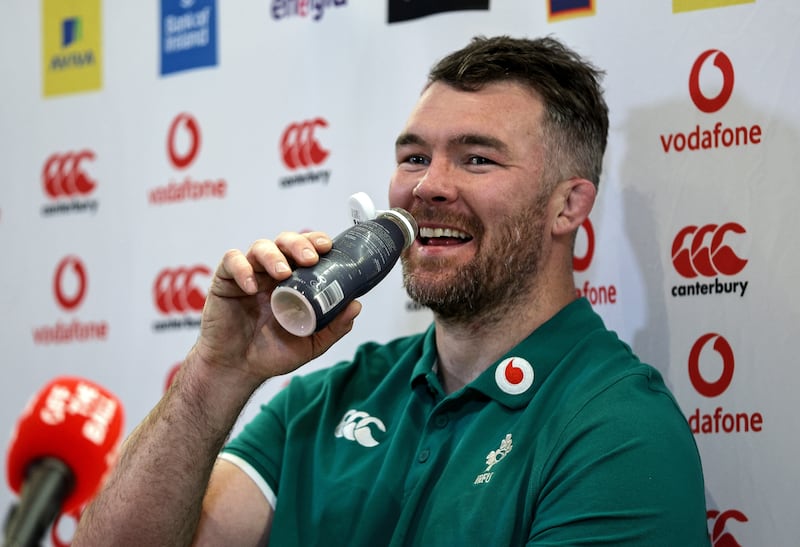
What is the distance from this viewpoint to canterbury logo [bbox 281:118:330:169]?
7.81 ft

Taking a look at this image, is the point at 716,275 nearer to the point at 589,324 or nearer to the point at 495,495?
the point at 589,324

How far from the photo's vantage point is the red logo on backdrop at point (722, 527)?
73.6 inches

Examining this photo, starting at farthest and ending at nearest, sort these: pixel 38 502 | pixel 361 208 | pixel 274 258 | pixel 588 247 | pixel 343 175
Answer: pixel 343 175 < pixel 588 247 < pixel 361 208 < pixel 274 258 < pixel 38 502

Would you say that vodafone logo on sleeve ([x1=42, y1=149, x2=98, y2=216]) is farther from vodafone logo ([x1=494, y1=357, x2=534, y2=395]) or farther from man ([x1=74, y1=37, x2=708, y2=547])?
vodafone logo ([x1=494, y1=357, x2=534, y2=395])

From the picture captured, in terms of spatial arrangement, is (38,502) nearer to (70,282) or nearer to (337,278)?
(337,278)

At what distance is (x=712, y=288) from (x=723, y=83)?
1.26 ft

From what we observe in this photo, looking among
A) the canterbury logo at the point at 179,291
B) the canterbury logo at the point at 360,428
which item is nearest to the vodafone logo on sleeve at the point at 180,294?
the canterbury logo at the point at 179,291

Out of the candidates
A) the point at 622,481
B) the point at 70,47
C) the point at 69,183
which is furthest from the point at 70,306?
the point at 622,481

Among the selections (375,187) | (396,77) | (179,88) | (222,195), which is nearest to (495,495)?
(375,187)

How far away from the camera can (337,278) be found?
1.29 metres

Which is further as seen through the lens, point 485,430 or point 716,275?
point 716,275

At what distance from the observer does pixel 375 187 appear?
2.29 m

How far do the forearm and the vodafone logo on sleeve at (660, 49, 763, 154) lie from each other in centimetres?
95

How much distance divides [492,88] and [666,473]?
0.74 metres
